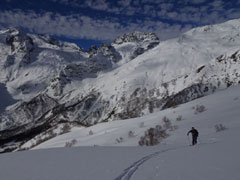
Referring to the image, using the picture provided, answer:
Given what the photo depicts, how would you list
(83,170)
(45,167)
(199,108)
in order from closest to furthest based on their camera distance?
(83,170) < (45,167) < (199,108)

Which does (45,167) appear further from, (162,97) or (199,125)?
(162,97)

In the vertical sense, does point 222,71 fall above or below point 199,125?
above

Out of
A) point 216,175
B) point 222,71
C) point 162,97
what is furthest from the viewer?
point 162,97

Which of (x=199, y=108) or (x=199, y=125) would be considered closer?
(x=199, y=125)

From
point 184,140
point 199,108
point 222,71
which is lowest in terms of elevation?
point 184,140

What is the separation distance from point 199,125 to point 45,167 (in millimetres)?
17173

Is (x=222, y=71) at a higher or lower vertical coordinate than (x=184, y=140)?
higher

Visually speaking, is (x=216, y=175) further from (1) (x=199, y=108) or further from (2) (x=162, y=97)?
(2) (x=162, y=97)

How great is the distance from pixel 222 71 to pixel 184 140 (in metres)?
131

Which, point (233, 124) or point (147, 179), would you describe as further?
point (233, 124)

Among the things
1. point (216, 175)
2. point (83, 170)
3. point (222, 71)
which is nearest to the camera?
point (216, 175)

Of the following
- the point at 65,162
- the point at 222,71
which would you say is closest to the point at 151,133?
the point at 65,162

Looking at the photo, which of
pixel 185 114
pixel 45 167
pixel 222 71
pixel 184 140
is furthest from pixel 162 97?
pixel 45 167

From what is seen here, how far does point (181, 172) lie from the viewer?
8.17m
